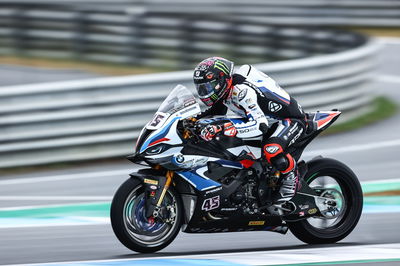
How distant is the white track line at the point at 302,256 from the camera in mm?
6027

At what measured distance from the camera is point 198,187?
6.54 metres

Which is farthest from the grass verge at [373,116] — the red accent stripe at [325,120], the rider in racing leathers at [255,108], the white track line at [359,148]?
the rider in racing leathers at [255,108]

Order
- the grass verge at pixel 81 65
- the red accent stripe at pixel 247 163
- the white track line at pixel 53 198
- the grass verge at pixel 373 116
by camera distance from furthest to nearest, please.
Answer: the grass verge at pixel 81 65, the grass verge at pixel 373 116, the white track line at pixel 53 198, the red accent stripe at pixel 247 163

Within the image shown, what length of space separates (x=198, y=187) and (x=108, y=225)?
1.63m

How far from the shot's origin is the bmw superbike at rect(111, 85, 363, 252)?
21.0ft

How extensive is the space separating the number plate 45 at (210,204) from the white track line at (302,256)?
0.36m

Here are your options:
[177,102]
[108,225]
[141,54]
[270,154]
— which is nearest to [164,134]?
[177,102]

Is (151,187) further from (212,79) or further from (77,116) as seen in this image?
(77,116)

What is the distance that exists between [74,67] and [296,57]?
4.41 meters

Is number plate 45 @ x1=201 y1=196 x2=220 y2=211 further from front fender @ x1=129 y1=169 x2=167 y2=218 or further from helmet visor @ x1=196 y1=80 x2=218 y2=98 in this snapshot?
helmet visor @ x1=196 y1=80 x2=218 y2=98

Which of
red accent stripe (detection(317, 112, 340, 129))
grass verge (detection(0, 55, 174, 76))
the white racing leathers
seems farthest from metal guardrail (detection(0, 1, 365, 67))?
the white racing leathers

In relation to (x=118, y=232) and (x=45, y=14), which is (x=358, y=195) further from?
(x=45, y=14)

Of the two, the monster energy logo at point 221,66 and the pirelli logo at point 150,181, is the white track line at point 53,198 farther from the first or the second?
the monster energy logo at point 221,66

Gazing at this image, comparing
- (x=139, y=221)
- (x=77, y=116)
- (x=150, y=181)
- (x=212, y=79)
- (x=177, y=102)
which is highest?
(x=77, y=116)
